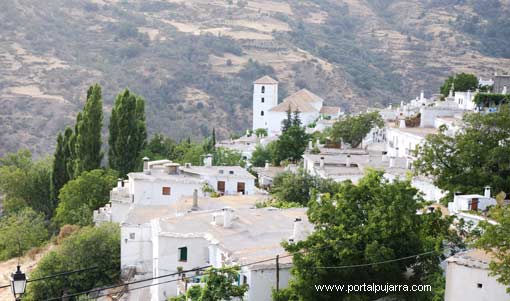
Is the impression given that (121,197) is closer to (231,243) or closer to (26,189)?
(231,243)

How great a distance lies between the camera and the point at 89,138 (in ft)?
176

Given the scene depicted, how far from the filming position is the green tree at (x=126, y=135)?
54656 millimetres

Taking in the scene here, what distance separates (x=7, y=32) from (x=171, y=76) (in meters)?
24.3

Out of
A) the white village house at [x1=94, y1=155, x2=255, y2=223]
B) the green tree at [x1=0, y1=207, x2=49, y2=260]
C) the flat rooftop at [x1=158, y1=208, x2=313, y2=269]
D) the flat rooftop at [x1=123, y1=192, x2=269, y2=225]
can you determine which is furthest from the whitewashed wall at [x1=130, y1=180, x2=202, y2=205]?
the flat rooftop at [x1=158, y1=208, x2=313, y2=269]

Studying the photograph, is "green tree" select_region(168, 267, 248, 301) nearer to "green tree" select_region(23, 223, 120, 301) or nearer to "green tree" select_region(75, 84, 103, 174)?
"green tree" select_region(23, 223, 120, 301)

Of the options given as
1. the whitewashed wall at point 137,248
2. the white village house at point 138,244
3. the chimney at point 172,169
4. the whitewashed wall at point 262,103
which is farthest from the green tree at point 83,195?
the whitewashed wall at point 262,103

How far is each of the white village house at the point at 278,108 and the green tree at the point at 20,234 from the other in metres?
36.4

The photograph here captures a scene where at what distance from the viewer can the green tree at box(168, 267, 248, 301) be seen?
21281 mm

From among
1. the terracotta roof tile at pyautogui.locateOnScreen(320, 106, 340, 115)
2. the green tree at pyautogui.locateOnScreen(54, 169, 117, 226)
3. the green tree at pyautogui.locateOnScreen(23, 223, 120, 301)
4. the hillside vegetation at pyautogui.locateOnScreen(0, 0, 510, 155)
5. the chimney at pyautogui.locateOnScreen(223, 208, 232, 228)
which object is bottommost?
the green tree at pyautogui.locateOnScreen(23, 223, 120, 301)

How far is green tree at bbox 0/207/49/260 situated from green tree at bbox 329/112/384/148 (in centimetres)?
1914

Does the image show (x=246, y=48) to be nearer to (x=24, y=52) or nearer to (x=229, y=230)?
(x=24, y=52)

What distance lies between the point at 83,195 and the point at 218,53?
97611 mm

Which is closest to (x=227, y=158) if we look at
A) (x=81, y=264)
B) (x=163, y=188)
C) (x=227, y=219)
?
(x=163, y=188)

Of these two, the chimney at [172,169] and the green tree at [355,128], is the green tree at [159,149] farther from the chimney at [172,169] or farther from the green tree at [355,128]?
the chimney at [172,169]
